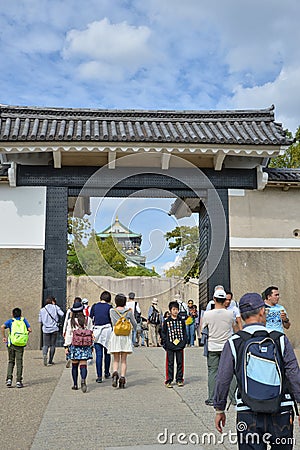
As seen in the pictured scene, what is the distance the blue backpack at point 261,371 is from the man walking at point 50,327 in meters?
8.27

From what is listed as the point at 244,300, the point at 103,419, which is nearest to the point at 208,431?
the point at 103,419

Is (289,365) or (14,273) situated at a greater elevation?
(14,273)

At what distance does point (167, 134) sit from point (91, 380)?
6.95 metres

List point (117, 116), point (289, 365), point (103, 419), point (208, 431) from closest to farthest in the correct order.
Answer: point (289, 365)
point (208, 431)
point (103, 419)
point (117, 116)

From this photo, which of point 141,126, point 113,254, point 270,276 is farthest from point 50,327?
point 141,126

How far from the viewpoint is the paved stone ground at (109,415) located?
572 cm

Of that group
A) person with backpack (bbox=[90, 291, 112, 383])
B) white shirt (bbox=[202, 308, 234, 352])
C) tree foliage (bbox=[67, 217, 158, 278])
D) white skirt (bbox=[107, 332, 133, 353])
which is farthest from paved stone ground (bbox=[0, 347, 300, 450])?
tree foliage (bbox=[67, 217, 158, 278])

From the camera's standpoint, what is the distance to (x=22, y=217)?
1446cm

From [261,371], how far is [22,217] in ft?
37.5

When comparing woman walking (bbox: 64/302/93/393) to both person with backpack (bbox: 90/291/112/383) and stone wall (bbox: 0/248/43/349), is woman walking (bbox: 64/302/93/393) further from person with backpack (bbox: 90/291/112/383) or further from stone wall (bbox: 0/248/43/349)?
stone wall (bbox: 0/248/43/349)

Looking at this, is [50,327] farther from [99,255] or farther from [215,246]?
[215,246]

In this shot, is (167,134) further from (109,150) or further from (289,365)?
(289,365)

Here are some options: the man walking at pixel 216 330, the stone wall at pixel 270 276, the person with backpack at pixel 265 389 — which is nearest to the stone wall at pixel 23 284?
the stone wall at pixel 270 276

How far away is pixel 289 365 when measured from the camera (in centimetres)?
391
